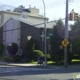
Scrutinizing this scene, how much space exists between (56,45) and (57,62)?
2609 mm

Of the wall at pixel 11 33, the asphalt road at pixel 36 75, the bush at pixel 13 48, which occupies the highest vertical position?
the wall at pixel 11 33

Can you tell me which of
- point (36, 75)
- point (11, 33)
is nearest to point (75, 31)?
point (11, 33)

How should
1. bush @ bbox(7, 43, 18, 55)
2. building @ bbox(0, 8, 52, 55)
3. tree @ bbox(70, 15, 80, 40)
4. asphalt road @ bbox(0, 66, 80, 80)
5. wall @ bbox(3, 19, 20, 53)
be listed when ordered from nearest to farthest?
asphalt road @ bbox(0, 66, 80, 80) → tree @ bbox(70, 15, 80, 40) → building @ bbox(0, 8, 52, 55) → bush @ bbox(7, 43, 18, 55) → wall @ bbox(3, 19, 20, 53)

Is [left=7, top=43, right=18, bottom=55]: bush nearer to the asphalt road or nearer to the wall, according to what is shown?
the wall

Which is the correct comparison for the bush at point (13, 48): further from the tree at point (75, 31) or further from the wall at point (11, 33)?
the tree at point (75, 31)

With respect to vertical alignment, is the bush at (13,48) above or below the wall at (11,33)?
below

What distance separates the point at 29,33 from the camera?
4556cm

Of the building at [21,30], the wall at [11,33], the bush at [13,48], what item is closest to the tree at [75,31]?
the building at [21,30]

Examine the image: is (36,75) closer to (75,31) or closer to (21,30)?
(75,31)

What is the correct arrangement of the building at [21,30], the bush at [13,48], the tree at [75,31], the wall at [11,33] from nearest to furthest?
the tree at [75,31] → the building at [21,30] → the bush at [13,48] → the wall at [11,33]

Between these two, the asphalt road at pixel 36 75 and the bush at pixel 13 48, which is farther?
the bush at pixel 13 48

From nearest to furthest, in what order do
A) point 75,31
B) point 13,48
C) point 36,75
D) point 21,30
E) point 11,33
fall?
point 36,75
point 75,31
point 13,48
point 21,30
point 11,33

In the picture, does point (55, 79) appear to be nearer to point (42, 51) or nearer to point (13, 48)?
point (42, 51)

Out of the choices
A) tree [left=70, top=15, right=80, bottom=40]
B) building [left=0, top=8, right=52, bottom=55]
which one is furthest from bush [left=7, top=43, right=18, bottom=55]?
tree [left=70, top=15, right=80, bottom=40]
